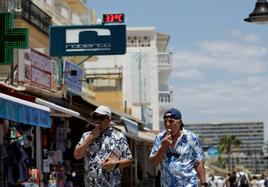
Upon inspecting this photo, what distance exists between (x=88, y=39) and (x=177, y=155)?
16.4 m

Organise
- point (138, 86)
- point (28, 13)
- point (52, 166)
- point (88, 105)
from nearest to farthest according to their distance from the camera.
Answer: point (52, 166), point (88, 105), point (28, 13), point (138, 86)

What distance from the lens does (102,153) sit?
8305mm

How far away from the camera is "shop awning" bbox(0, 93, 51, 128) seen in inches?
469

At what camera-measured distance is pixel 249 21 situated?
10.8 m

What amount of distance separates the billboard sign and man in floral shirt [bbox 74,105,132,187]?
1558 centimetres

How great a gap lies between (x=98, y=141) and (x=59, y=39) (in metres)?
15.9

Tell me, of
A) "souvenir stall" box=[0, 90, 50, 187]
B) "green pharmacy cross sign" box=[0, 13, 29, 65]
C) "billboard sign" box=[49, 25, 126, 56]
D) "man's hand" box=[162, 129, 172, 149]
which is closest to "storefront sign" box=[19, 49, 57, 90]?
"green pharmacy cross sign" box=[0, 13, 29, 65]

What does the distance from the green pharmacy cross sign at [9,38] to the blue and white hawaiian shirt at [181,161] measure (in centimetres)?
931

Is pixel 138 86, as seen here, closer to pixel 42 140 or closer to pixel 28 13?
pixel 28 13

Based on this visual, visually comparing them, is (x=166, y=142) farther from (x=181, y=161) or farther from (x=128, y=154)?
(x=128, y=154)

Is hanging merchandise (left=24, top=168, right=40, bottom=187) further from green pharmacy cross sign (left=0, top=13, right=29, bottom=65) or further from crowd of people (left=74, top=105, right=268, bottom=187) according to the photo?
crowd of people (left=74, top=105, right=268, bottom=187)

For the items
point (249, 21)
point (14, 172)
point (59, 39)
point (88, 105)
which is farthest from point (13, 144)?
point (59, 39)

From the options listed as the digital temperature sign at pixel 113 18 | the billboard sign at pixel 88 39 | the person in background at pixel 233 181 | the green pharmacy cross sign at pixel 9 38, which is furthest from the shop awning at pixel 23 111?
the person in background at pixel 233 181

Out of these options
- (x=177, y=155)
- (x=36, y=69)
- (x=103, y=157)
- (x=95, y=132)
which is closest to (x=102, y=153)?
(x=103, y=157)
